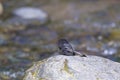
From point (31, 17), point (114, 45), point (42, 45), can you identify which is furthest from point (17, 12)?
point (114, 45)

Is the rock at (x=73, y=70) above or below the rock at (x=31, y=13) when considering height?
below

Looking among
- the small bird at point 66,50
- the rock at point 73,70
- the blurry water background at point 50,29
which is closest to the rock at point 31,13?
the blurry water background at point 50,29

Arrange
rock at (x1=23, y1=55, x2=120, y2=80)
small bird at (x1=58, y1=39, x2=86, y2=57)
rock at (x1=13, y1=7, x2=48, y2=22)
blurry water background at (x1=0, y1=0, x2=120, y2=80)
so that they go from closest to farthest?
rock at (x1=23, y1=55, x2=120, y2=80) → small bird at (x1=58, y1=39, x2=86, y2=57) → blurry water background at (x1=0, y1=0, x2=120, y2=80) → rock at (x1=13, y1=7, x2=48, y2=22)

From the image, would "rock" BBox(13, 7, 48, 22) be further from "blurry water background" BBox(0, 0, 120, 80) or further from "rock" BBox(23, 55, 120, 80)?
"rock" BBox(23, 55, 120, 80)

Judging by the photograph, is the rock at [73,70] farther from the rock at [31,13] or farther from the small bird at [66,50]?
the rock at [31,13]

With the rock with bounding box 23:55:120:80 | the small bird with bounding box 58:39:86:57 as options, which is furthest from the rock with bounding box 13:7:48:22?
the rock with bounding box 23:55:120:80

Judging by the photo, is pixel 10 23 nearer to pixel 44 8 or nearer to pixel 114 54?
pixel 44 8

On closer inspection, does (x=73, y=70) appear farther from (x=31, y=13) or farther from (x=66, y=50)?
(x=31, y=13)
